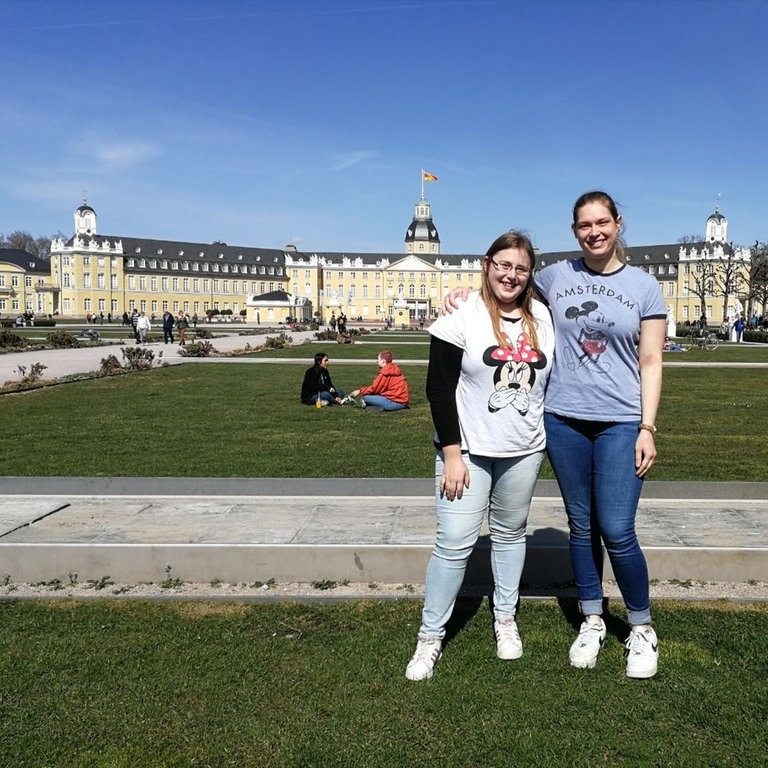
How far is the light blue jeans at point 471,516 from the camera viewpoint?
11.6ft

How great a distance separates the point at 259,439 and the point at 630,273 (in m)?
7.31

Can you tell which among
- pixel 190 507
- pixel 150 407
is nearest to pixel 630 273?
pixel 190 507

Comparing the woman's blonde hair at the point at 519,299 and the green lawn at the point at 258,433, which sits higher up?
the woman's blonde hair at the point at 519,299

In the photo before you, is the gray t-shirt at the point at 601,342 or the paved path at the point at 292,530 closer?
the gray t-shirt at the point at 601,342

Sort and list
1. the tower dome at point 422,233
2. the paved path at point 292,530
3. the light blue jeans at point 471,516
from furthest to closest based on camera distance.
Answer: the tower dome at point 422,233 < the paved path at point 292,530 < the light blue jeans at point 471,516

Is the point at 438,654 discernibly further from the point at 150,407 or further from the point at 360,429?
the point at 150,407

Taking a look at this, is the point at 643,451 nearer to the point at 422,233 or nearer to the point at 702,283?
the point at 702,283

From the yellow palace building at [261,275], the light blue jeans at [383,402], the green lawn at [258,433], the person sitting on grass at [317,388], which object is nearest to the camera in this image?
the green lawn at [258,433]

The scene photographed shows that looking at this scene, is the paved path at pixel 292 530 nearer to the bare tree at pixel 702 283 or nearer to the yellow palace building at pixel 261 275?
the bare tree at pixel 702 283

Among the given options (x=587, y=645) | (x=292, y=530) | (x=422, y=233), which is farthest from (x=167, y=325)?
(x=422, y=233)

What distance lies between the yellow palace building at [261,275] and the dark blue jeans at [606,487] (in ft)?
318

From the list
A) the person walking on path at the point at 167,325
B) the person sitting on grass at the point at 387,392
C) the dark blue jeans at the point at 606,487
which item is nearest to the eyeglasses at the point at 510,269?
the dark blue jeans at the point at 606,487

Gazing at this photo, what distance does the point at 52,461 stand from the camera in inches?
342

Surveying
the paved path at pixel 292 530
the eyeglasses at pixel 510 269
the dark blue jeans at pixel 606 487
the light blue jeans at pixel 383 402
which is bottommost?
the paved path at pixel 292 530
